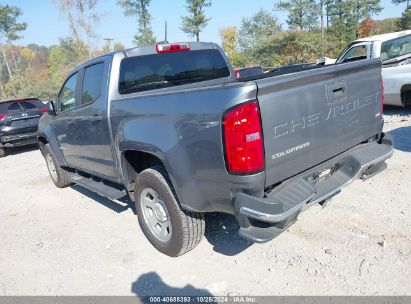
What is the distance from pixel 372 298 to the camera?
2.70m

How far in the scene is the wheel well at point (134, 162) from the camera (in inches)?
151

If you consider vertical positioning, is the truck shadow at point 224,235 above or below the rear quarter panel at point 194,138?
below

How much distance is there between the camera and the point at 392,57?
8.30 meters

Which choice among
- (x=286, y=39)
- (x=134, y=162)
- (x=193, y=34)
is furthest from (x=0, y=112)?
(x=193, y=34)

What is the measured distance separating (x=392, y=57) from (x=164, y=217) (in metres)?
7.24

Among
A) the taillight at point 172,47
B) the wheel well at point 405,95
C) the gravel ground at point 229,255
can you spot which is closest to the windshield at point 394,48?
the wheel well at point 405,95

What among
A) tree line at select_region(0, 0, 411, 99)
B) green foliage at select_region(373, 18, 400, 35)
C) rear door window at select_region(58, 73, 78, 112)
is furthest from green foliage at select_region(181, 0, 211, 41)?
rear door window at select_region(58, 73, 78, 112)

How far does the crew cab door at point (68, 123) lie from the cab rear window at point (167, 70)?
114 centimetres

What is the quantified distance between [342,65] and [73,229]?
3.66 metres

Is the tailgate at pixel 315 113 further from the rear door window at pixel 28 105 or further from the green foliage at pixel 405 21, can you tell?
the green foliage at pixel 405 21

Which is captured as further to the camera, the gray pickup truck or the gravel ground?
the gravel ground

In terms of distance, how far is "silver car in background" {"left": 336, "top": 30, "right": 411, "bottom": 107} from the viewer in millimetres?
7594

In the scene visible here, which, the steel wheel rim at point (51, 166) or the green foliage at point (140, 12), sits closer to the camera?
the steel wheel rim at point (51, 166)

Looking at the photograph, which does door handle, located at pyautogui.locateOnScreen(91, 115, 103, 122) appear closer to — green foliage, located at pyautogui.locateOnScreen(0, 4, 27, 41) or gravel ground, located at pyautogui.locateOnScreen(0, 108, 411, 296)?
gravel ground, located at pyautogui.locateOnScreen(0, 108, 411, 296)
